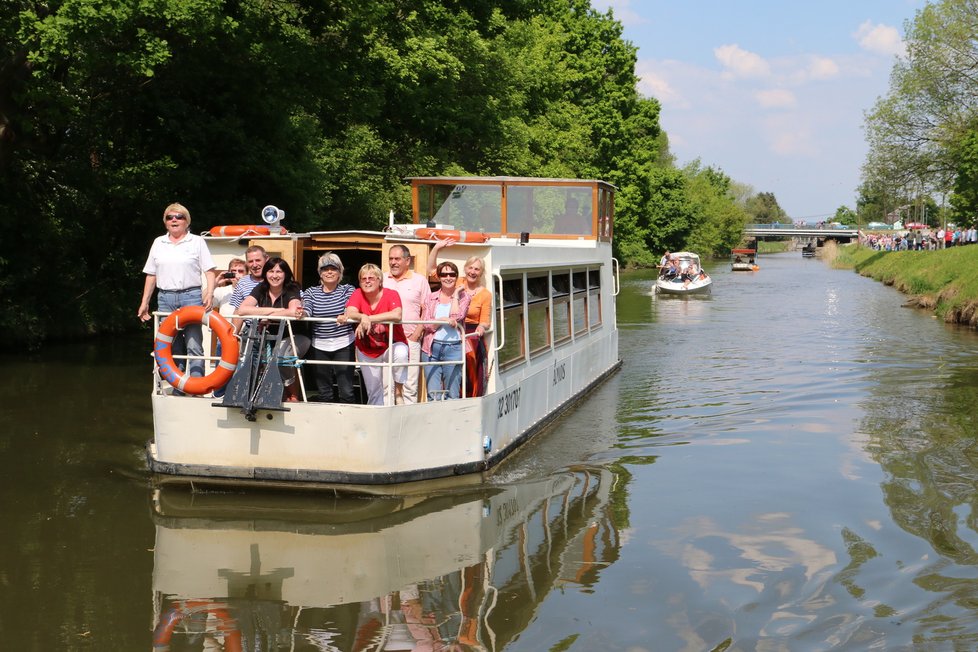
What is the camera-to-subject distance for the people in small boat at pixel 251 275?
10.5 meters

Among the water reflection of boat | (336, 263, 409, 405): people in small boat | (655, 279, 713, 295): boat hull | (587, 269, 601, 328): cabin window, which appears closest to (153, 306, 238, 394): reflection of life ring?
(336, 263, 409, 405): people in small boat

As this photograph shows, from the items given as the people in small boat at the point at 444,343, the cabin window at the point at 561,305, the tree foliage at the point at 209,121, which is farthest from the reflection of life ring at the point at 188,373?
the tree foliage at the point at 209,121

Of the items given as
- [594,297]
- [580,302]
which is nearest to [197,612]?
[580,302]

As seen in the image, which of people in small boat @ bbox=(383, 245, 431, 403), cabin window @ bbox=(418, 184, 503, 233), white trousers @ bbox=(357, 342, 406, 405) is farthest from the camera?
cabin window @ bbox=(418, 184, 503, 233)

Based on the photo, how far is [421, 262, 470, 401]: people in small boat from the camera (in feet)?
35.3

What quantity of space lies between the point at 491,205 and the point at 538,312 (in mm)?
2575

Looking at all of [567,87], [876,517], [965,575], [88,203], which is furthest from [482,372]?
[567,87]

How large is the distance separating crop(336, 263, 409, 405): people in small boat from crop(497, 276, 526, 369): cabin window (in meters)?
1.43

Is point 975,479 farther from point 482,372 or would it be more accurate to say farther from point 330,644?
point 330,644

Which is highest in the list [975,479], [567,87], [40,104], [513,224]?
[567,87]

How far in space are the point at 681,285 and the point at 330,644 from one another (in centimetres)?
3831

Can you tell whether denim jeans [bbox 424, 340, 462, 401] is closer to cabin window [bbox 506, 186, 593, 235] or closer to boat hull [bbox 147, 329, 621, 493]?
boat hull [bbox 147, 329, 621, 493]

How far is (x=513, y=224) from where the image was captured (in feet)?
51.2

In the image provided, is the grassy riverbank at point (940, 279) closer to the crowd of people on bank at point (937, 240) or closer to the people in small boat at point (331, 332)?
the crowd of people on bank at point (937, 240)
